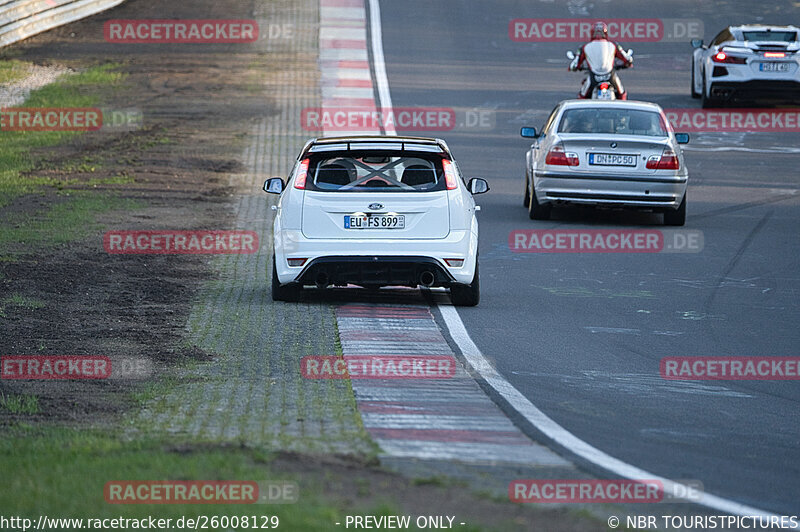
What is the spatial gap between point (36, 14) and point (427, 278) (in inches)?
1039

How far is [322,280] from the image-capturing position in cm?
1206

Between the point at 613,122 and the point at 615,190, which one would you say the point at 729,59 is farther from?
the point at 615,190

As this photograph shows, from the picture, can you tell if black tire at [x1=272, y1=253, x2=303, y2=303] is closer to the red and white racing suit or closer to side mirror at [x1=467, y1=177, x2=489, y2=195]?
side mirror at [x1=467, y1=177, x2=489, y2=195]

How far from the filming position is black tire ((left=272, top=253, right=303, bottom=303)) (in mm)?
12328

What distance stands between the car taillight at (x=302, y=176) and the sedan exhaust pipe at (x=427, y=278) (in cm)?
134

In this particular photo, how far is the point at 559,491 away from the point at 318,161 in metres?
6.69

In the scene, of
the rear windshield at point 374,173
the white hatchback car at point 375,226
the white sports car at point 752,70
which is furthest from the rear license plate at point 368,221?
the white sports car at point 752,70

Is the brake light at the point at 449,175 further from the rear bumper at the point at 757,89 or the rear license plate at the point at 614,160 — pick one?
the rear bumper at the point at 757,89

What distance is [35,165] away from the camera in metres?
22.5

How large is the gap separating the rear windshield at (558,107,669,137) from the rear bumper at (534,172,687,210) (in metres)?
0.76

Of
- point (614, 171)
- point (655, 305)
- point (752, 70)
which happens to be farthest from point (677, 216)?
point (752, 70)

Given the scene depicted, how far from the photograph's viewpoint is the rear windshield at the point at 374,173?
12.4 metres

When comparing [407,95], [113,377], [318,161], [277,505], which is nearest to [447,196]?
[318,161]

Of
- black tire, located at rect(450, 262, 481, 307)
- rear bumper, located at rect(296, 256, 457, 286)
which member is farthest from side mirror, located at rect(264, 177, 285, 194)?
black tire, located at rect(450, 262, 481, 307)
